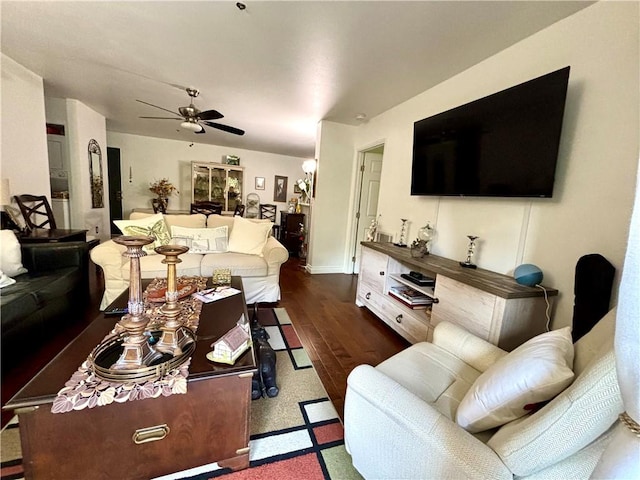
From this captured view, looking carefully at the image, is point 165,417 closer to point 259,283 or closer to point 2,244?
point 259,283

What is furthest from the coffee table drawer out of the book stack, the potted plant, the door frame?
the potted plant

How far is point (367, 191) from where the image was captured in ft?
13.6

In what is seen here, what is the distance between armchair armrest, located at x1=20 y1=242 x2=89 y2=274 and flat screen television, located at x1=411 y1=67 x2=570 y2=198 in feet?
10.7

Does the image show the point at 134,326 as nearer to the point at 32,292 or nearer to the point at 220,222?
the point at 32,292

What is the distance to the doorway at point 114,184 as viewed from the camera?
560cm

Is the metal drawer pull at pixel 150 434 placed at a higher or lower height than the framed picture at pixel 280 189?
lower

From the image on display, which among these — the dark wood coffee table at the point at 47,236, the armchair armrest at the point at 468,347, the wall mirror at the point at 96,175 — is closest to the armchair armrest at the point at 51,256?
the dark wood coffee table at the point at 47,236

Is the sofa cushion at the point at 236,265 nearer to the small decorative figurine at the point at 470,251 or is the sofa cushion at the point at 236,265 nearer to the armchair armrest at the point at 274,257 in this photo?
the armchair armrest at the point at 274,257

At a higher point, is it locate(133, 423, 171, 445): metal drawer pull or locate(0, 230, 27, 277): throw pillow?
locate(0, 230, 27, 277): throw pillow

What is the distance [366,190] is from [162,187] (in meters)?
4.66

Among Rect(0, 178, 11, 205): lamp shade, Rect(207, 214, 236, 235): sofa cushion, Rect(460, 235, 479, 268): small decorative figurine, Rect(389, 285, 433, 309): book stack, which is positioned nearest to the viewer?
Rect(460, 235, 479, 268): small decorative figurine

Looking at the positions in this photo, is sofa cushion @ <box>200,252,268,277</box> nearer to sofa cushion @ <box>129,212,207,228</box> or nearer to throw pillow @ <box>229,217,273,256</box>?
throw pillow @ <box>229,217,273,256</box>

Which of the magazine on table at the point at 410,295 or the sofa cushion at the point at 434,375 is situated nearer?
the sofa cushion at the point at 434,375

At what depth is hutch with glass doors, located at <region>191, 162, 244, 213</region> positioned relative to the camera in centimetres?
609
